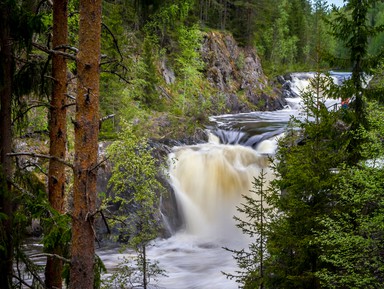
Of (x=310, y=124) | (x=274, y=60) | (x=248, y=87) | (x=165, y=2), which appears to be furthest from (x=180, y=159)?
(x=274, y=60)

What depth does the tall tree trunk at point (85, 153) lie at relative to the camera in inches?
177

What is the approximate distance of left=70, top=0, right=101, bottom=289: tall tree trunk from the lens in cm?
451

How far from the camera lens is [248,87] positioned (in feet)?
150

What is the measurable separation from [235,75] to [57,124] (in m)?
40.9

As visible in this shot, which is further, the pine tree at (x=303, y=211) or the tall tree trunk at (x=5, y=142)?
the pine tree at (x=303, y=211)

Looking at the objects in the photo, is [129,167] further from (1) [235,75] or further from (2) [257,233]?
(1) [235,75]

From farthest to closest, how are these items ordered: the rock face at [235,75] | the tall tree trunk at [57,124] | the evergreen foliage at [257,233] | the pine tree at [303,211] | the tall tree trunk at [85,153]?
the rock face at [235,75] → the evergreen foliage at [257,233] → the pine tree at [303,211] → the tall tree trunk at [57,124] → the tall tree trunk at [85,153]

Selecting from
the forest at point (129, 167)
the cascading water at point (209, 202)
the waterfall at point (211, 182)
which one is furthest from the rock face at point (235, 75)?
the forest at point (129, 167)

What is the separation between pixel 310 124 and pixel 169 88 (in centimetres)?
2516

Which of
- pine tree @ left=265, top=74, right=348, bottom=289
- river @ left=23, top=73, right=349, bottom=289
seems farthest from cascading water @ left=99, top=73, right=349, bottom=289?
pine tree @ left=265, top=74, right=348, bottom=289

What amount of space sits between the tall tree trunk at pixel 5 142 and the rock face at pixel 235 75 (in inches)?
1373

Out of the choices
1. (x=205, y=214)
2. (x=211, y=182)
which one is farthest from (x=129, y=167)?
(x=211, y=182)

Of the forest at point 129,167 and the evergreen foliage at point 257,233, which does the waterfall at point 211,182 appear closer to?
the forest at point 129,167

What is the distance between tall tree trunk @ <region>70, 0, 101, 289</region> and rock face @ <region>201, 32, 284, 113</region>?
35370 millimetres
